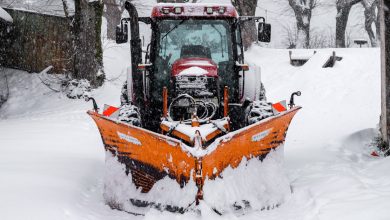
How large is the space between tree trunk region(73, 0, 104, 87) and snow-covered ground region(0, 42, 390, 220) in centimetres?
69

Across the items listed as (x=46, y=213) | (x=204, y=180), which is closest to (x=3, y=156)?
(x=46, y=213)

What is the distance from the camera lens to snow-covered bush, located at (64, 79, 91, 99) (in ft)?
46.6

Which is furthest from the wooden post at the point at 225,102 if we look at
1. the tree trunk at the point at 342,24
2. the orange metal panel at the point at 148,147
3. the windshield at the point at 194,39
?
the tree trunk at the point at 342,24

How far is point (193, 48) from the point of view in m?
6.61

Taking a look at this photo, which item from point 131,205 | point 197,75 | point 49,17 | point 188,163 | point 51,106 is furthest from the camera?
point 49,17

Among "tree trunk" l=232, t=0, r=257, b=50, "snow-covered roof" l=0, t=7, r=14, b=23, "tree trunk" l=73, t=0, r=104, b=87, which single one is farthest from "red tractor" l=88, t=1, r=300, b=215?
"tree trunk" l=232, t=0, r=257, b=50

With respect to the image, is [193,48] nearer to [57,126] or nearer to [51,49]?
[57,126]

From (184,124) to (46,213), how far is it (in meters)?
1.65

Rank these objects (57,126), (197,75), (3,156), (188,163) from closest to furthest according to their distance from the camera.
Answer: (188,163) → (197,75) → (3,156) → (57,126)

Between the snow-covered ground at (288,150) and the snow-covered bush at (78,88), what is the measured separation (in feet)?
0.63

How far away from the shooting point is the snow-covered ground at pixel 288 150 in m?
4.98

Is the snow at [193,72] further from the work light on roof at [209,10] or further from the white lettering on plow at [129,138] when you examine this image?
the white lettering on plow at [129,138]

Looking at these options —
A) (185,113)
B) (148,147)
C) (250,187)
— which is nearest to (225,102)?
(185,113)

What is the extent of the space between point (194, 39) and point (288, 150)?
9.67ft
